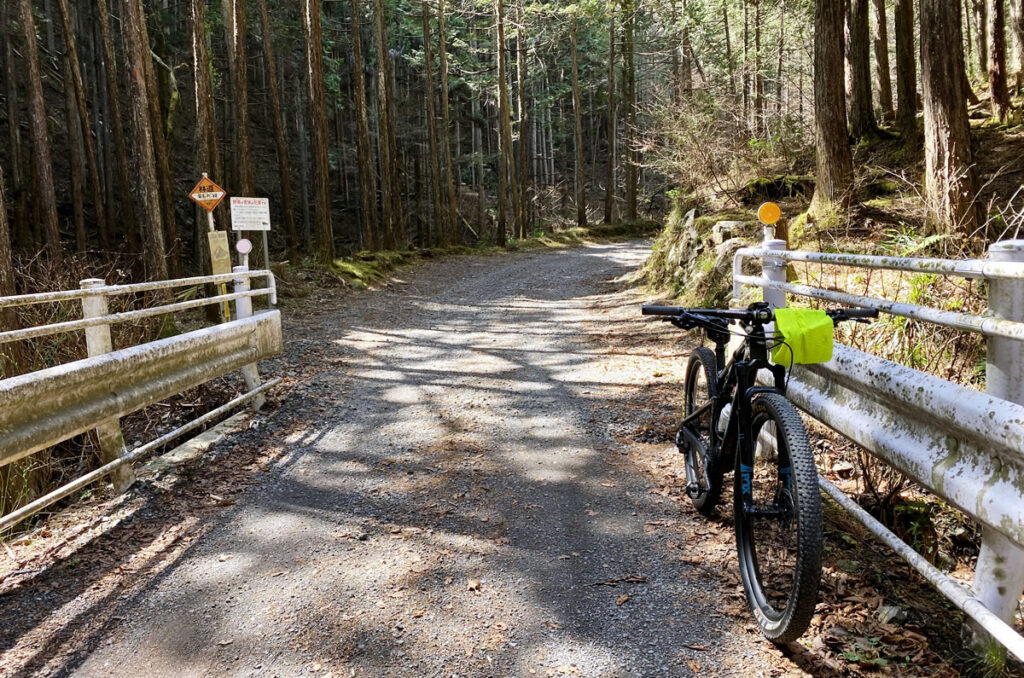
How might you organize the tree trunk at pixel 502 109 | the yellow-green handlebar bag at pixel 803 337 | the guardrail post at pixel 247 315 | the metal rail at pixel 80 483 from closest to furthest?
the yellow-green handlebar bag at pixel 803 337, the metal rail at pixel 80 483, the guardrail post at pixel 247 315, the tree trunk at pixel 502 109

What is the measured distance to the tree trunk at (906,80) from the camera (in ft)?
39.0

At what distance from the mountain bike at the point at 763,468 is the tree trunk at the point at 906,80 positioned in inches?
420

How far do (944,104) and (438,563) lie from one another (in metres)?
8.49

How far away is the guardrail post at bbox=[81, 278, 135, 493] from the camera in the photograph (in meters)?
4.23

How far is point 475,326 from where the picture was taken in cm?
1156

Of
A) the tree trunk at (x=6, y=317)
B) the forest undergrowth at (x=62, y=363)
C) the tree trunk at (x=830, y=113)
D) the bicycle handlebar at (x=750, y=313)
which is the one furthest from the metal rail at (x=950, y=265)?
the tree trunk at (x=830, y=113)

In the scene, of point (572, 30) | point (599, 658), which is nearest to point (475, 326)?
point (599, 658)

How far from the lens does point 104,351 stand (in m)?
4.34

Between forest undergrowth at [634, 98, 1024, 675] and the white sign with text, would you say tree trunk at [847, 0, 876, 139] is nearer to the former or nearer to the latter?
forest undergrowth at [634, 98, 1024, 675]

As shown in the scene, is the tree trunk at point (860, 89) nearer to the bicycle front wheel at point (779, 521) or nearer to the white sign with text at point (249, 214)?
the white sign with text at point (249, 214)

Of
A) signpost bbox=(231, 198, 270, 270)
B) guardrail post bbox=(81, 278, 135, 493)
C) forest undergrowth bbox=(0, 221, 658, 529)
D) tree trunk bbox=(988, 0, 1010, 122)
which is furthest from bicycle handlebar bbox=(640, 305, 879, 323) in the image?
tree trunk bbox=(988, 0, 1010, 122)

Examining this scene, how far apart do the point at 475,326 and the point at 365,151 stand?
14535 millimetres

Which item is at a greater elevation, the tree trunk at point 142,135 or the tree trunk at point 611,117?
the tree trunk at point 611,117

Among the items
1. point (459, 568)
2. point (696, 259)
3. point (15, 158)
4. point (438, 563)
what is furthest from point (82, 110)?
point (459, 568)
